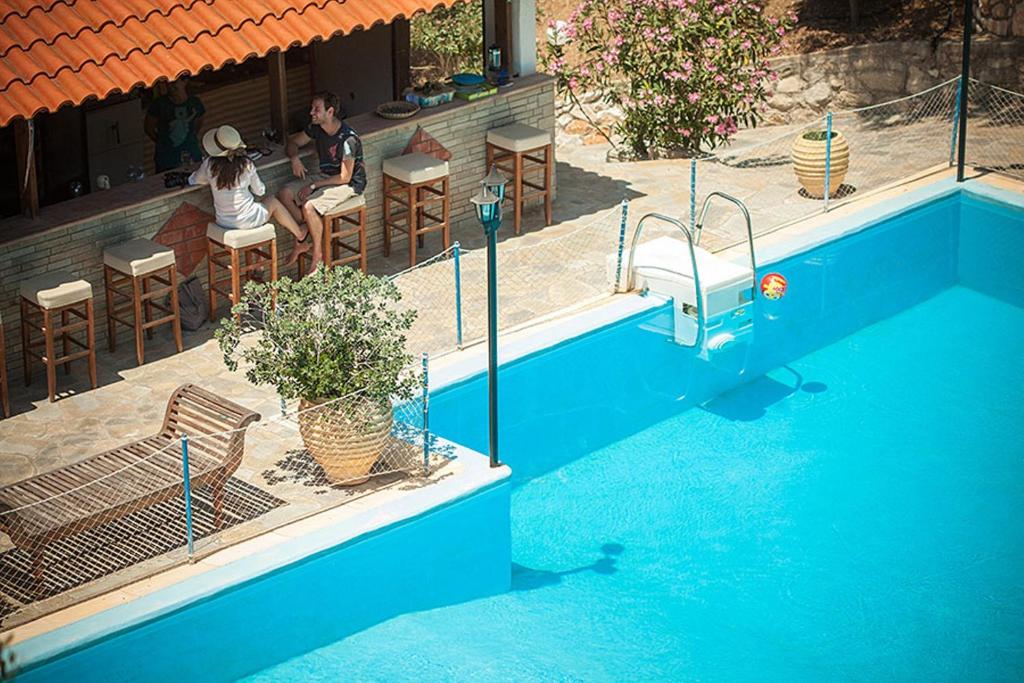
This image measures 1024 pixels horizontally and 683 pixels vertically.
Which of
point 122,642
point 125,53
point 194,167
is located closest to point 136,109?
point 194,167

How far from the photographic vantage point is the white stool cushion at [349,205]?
14.4m

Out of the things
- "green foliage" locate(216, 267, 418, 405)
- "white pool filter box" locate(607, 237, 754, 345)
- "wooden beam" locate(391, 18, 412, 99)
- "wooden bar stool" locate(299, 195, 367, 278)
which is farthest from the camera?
"wooden beam" locate(391, 18, 412, 99)

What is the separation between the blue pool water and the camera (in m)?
11.1

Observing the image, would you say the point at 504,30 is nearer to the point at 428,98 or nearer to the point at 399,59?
the point at 428,98

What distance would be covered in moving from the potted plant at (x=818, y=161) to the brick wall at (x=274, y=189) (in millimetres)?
2551

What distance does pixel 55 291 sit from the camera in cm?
1262

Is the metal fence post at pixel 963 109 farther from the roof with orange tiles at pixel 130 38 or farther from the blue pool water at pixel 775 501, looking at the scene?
the roof with orange tiles at pixel 130 38

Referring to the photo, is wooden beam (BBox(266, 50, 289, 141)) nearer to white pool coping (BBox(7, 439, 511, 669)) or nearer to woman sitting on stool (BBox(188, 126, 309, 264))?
woman sitting on stool (BBox(188, 126, 309, 264))

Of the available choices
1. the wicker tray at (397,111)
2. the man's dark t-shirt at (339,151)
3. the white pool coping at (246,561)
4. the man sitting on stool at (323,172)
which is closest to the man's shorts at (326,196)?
the man sitting on stool at (323,172)

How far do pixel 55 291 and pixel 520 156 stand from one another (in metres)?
5.10

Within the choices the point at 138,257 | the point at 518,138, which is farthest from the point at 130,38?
the point at 518,138

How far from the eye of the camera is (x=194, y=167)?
14.3 meters

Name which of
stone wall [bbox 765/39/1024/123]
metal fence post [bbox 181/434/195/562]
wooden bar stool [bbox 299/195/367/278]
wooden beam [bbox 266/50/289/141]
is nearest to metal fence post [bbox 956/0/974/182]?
stone wall [bbox 765/39/1024/123]

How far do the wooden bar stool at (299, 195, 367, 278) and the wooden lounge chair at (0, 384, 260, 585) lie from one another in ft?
11.2
